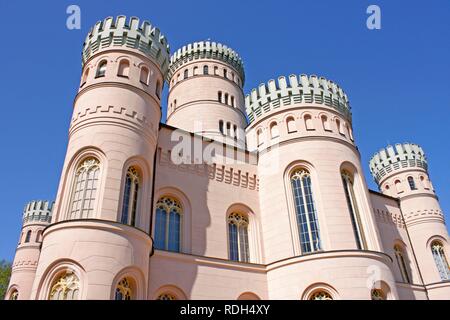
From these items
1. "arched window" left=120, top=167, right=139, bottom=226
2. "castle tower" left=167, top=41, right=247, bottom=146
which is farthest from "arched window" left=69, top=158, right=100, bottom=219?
"castle tower" left=167, top=41, right=247, bottom=146

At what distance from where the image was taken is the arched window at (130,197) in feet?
54.4

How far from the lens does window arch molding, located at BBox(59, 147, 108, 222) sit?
15898mm

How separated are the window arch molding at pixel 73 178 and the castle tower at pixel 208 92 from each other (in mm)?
16507

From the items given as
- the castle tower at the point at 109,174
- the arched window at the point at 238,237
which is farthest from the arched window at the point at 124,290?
the arched window at the point at 238,237

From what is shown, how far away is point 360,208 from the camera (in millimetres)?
21609

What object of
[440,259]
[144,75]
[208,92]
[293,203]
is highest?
[208,92]

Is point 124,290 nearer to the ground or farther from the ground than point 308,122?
nearer to the ground

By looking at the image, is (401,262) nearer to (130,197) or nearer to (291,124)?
(291,124)

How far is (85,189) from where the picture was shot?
16.4 m

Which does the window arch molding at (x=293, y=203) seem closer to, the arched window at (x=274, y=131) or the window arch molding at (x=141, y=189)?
the arched window at (x=274, y=131)

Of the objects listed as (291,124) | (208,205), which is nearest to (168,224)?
(208,205)

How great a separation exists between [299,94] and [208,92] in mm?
13224
